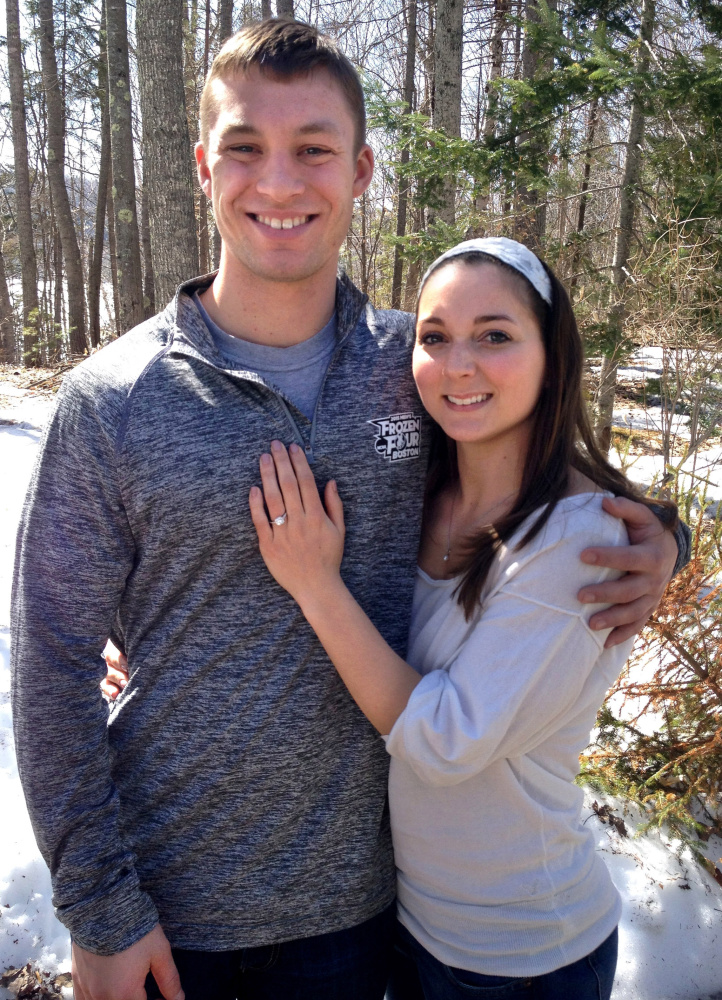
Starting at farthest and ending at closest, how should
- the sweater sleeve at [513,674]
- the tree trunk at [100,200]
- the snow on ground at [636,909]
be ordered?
the tree trunk at [100,200], the snow on ground at [636,909], the sweater sleeve at [513,674]

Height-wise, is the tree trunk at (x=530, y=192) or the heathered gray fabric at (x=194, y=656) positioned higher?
the tree trunk at (x=530, y=192)

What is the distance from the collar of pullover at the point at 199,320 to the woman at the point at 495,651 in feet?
0.58

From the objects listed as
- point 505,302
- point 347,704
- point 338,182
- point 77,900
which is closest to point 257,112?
point 338,182

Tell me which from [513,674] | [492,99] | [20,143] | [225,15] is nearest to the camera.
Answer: [513,674]

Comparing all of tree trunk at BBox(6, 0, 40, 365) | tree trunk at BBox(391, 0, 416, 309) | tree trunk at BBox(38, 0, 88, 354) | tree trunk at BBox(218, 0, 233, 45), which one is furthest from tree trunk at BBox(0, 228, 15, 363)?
tree trunk at BBox(391, 0, 416, 309)

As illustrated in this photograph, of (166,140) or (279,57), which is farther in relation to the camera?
(166,140)

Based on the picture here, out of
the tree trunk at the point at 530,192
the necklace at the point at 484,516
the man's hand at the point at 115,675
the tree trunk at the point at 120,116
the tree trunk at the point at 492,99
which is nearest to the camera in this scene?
the necklace at the point at 484,516

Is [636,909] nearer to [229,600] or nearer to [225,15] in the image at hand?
[229,600]

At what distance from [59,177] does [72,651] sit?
17.9 meters

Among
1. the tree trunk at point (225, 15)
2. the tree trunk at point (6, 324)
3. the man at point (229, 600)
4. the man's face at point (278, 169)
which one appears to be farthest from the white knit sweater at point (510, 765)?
the tree trunk at point (6, 324)

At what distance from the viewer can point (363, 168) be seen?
6.25 feet

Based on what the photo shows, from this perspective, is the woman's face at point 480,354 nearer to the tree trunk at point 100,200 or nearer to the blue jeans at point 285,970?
the blue jeans at point 285,970

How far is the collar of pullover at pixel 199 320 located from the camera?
1610 millimetres

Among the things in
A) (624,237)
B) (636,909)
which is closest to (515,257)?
(636,909)
